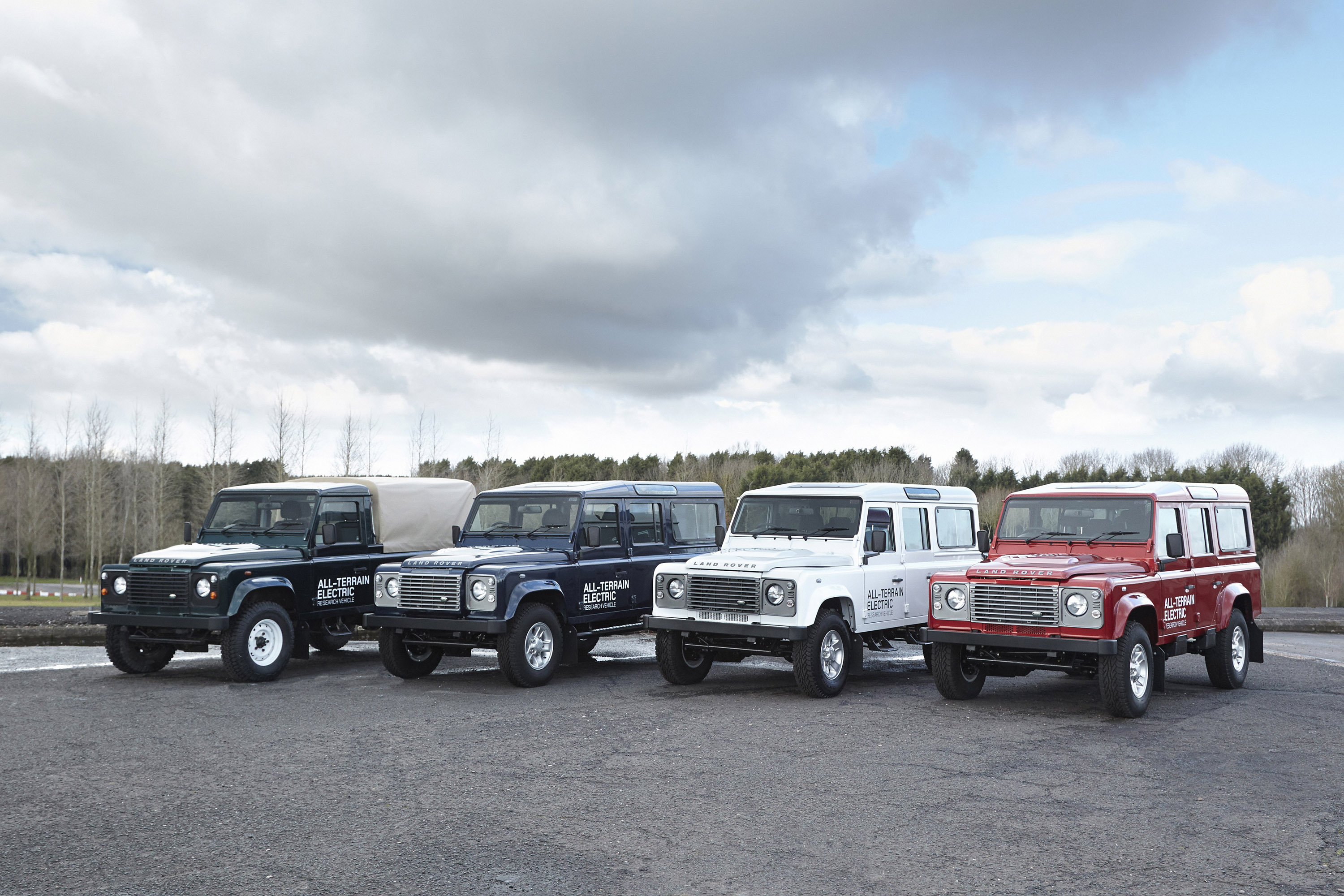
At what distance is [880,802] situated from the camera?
732 cm

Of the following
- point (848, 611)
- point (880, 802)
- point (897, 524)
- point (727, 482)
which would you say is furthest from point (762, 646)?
point (727, 482)

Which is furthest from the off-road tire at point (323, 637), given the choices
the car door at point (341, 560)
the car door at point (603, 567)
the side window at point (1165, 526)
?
the side window at point (1165, 526)

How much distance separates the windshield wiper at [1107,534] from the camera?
1157cm

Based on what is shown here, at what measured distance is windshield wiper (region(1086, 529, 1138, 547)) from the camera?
11.6 meters

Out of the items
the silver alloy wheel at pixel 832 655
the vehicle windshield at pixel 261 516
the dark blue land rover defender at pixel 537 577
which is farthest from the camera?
the vehicle windshield at pixel 261 516

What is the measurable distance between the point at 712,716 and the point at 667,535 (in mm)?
4533

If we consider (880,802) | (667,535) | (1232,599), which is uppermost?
(667,535)

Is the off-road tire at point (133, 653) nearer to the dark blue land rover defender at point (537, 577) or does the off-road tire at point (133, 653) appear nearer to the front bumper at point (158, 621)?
the front bumper at point (158, 621)

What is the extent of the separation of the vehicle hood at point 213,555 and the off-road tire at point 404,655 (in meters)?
1.82

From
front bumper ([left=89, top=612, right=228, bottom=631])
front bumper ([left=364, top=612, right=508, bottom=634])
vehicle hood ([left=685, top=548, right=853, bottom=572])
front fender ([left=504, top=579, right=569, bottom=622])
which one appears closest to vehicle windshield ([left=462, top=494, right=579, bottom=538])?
front fender ([left=504, top=579, right=569, bottom=622])

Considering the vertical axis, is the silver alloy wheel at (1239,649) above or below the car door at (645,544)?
below

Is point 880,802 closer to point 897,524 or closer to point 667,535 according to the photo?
point 897,524

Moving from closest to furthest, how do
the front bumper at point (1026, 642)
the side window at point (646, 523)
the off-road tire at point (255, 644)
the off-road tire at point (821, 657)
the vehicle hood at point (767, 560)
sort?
the front bumper at point (1026, 642)
the off-road tire at point (821, 657)
the vehicle hood at point (767, 560)
the off-road tire at point (255, 644)
the side window at point (646, 523)

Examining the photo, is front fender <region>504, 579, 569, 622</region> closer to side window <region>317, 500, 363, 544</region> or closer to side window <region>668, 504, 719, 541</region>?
side window <region>668, 504, 719, 541</region>
